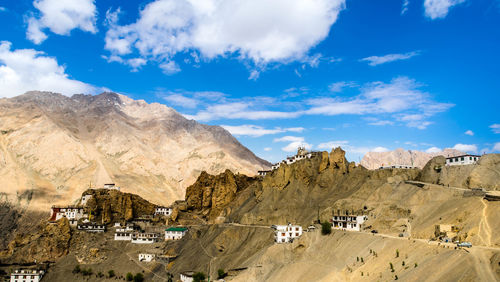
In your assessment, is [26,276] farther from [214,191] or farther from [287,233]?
[287,233]

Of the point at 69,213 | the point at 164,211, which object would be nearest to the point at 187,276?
the point at 164,211

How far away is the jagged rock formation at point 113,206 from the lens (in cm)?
12250

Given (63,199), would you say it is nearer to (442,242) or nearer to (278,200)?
(278,200)

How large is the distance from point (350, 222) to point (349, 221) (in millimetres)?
279

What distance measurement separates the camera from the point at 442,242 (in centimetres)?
5528

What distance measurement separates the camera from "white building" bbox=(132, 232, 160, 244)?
109938 mm

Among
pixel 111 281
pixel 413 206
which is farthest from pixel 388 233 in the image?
pixel 111 281

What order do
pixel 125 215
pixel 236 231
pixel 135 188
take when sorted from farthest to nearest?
pixel 135 188, pixel 125 215, pixel 236 231

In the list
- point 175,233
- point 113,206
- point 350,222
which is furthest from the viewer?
point 113,206

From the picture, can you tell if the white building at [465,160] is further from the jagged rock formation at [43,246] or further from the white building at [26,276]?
the white building at [26,276]

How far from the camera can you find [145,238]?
110188 mm

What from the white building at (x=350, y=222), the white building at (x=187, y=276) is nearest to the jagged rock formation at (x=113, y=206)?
the white building at (x=187, y=276)

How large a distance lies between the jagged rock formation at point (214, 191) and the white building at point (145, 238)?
1717cm

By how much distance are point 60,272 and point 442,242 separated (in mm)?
86575
